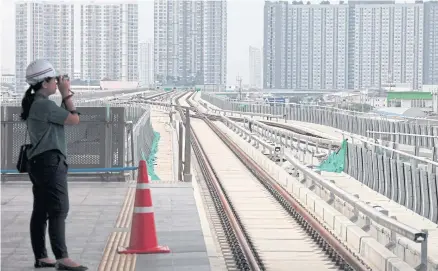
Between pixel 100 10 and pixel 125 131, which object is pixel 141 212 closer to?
pixel 125 131

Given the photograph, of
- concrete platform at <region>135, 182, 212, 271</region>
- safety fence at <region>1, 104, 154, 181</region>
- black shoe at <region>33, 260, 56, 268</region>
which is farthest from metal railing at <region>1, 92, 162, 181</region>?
black shoe at <region>33, 260, 56, 268</region>

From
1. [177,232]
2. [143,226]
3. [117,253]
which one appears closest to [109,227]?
[177,232]

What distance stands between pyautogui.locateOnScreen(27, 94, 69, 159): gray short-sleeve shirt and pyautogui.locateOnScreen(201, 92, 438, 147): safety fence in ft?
49.8

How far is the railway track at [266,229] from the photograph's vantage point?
40.5ft

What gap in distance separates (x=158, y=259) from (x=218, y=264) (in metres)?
1.11

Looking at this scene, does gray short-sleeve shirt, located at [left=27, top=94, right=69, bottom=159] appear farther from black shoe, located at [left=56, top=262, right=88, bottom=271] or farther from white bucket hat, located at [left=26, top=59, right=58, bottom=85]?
black shoe, located at [left=56, top=262, right=88, bottom=271]

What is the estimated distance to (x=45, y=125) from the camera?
9.41m

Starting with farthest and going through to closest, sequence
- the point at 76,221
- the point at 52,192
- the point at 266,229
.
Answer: the point at 266,229 → the point at 76,221 → the point at 52,192

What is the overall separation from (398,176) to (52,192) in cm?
1129

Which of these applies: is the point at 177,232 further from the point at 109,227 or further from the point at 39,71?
the point at 39,71

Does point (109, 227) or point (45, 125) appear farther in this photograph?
point (109, 227)

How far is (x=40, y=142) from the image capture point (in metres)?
9.39

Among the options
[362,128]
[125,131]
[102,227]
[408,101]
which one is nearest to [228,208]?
[125,131]

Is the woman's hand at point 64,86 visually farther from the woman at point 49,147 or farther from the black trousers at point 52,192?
the black trousers at point 52,192
